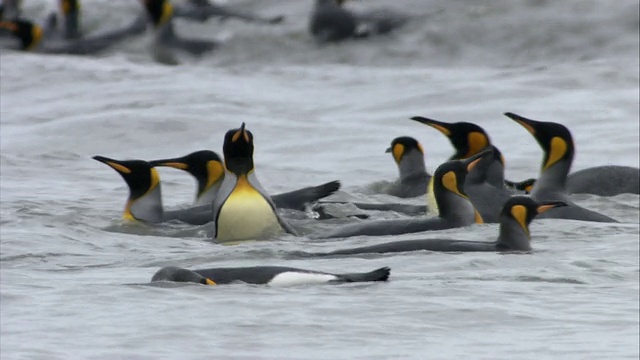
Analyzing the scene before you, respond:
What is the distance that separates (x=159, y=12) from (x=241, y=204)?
41.3 feet

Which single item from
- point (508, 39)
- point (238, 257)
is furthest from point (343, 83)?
point (238, 257)

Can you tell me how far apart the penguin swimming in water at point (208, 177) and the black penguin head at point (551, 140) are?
1282 mm

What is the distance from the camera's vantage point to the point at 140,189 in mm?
9797

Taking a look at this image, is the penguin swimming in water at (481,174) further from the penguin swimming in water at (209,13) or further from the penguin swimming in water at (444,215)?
the penguin swimming in water at (209,13)

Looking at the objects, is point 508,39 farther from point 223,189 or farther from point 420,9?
point 223,189

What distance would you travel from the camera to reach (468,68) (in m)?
18.6

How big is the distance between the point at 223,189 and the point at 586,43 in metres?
10.3

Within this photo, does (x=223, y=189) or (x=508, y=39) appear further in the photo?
(x=508, y=39)

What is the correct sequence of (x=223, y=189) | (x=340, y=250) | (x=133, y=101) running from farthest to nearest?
(x=133, y=101) < (x=223, y=189) < (x=340, y=250)

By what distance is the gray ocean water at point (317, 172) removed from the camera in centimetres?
605

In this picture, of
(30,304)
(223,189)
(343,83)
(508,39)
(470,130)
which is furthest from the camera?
(508,39)

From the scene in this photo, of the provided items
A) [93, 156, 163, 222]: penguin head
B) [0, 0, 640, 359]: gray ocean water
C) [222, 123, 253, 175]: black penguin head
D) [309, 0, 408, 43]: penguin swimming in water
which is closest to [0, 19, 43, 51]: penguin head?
[0, 0, 640, 359]: gray ocean water

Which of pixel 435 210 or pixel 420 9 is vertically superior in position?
pixel 420 9

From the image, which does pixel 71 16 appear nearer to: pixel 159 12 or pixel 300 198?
pixel 159 12
